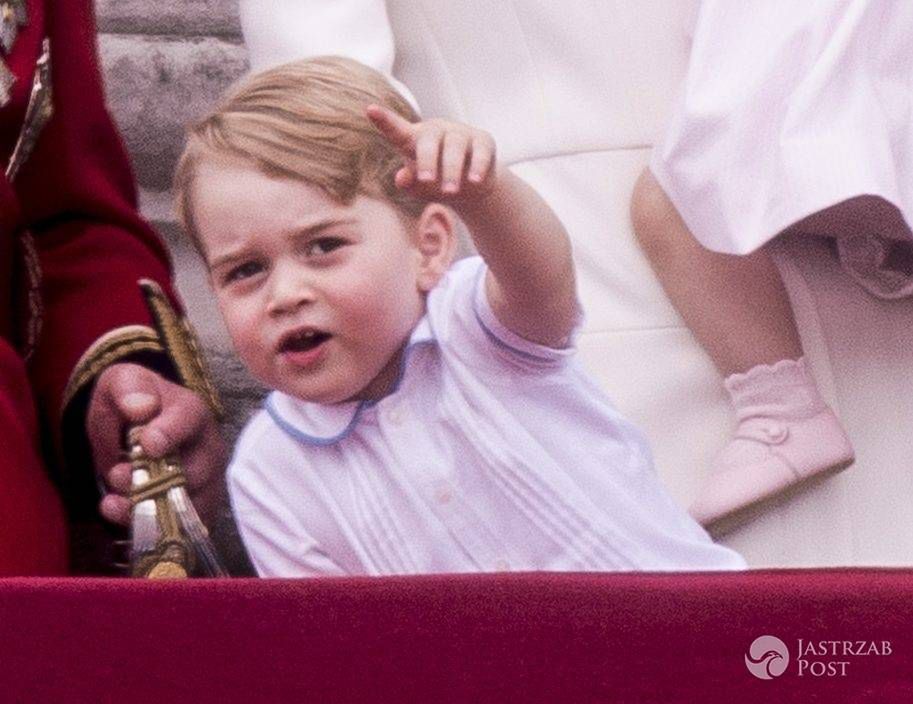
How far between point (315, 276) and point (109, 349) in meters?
0.16

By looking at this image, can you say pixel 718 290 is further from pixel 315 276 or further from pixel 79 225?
pixel 79 225

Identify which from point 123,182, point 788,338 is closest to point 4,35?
point 123,182

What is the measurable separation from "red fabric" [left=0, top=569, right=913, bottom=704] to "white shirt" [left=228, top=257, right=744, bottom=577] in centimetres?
2

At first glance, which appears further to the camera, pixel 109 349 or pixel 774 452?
pixel 109 349

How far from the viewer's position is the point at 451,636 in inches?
21.9

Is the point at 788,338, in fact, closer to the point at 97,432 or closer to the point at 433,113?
the point at 433,113

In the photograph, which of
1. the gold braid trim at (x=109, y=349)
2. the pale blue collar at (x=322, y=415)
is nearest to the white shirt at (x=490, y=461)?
the pale blue collar at (x=322, y=415)

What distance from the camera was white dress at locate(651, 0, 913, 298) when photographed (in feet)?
1.80

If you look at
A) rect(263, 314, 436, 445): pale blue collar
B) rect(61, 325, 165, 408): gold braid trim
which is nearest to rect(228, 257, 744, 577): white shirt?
rect(263, 314, 436, 445): pale blue collar

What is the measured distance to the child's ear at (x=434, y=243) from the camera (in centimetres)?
56

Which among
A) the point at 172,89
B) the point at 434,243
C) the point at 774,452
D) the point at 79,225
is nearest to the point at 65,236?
the point at 79,225

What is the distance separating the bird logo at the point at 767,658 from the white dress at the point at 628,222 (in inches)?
1.2

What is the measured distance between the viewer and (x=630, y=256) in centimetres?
58

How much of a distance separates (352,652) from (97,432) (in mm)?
174
